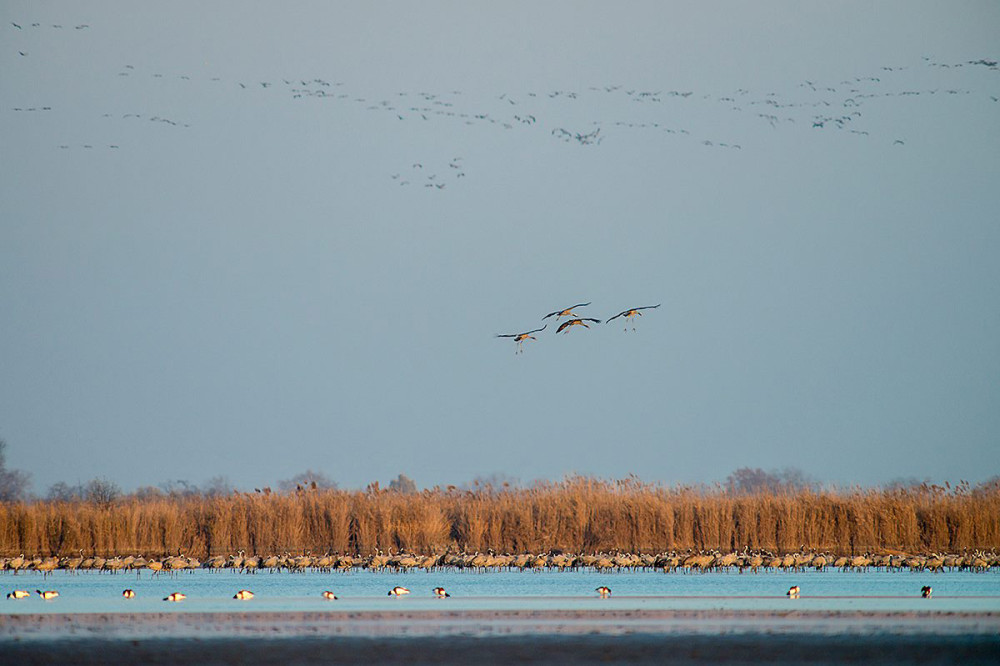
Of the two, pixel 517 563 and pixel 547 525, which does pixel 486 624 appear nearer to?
pixel 517 563

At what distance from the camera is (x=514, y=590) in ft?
69.4

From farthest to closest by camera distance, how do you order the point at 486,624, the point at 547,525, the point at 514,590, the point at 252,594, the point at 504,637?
the point at 547,525
the point at 514,590
the point at 252,594
the point at 486,624
the point at 504,637

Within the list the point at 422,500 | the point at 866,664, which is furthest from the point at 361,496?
the point at 866,664

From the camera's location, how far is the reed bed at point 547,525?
27750mm

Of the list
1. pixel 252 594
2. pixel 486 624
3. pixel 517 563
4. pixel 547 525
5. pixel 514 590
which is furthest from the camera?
pixel 547 525

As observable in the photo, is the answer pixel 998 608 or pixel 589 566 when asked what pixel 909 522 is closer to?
pixel 589 566

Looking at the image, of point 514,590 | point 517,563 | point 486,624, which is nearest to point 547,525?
point 517,563

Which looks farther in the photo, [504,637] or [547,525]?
[547,525]

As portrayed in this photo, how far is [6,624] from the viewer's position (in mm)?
16609

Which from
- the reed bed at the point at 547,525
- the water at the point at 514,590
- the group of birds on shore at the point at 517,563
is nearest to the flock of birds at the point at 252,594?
the water at the point at 514,590

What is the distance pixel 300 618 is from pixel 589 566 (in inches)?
375

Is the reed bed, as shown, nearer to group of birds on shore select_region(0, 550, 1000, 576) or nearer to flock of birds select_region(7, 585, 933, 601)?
group of birds on shore select_region(0, 550, 1000, 576)

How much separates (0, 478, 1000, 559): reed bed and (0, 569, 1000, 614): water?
2.79 metres

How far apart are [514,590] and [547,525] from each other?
7.29 meters
